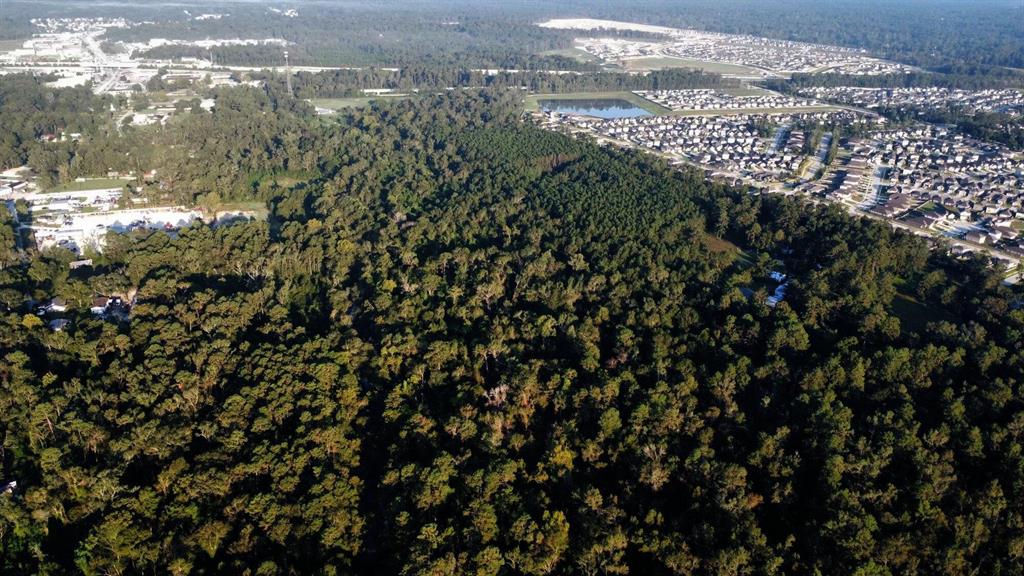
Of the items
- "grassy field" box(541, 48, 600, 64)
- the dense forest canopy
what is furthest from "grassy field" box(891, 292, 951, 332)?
"grassy field" box(541, 48, 600, 64)

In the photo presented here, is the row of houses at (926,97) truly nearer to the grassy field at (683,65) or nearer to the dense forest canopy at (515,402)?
the grassy field at (683,65)

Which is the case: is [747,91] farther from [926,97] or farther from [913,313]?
[913,313]

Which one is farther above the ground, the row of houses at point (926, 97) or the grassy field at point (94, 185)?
the row of houses at point (926, 97)

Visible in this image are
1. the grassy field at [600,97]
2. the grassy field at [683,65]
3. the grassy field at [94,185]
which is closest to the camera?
the grassy field at [94,185]

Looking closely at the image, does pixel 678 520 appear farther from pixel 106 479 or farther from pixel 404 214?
pixel 404 214

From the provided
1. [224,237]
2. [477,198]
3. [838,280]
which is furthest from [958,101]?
[224,237]

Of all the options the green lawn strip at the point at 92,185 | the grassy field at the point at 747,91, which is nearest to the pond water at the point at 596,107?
the grassy field at the point at 747,91
